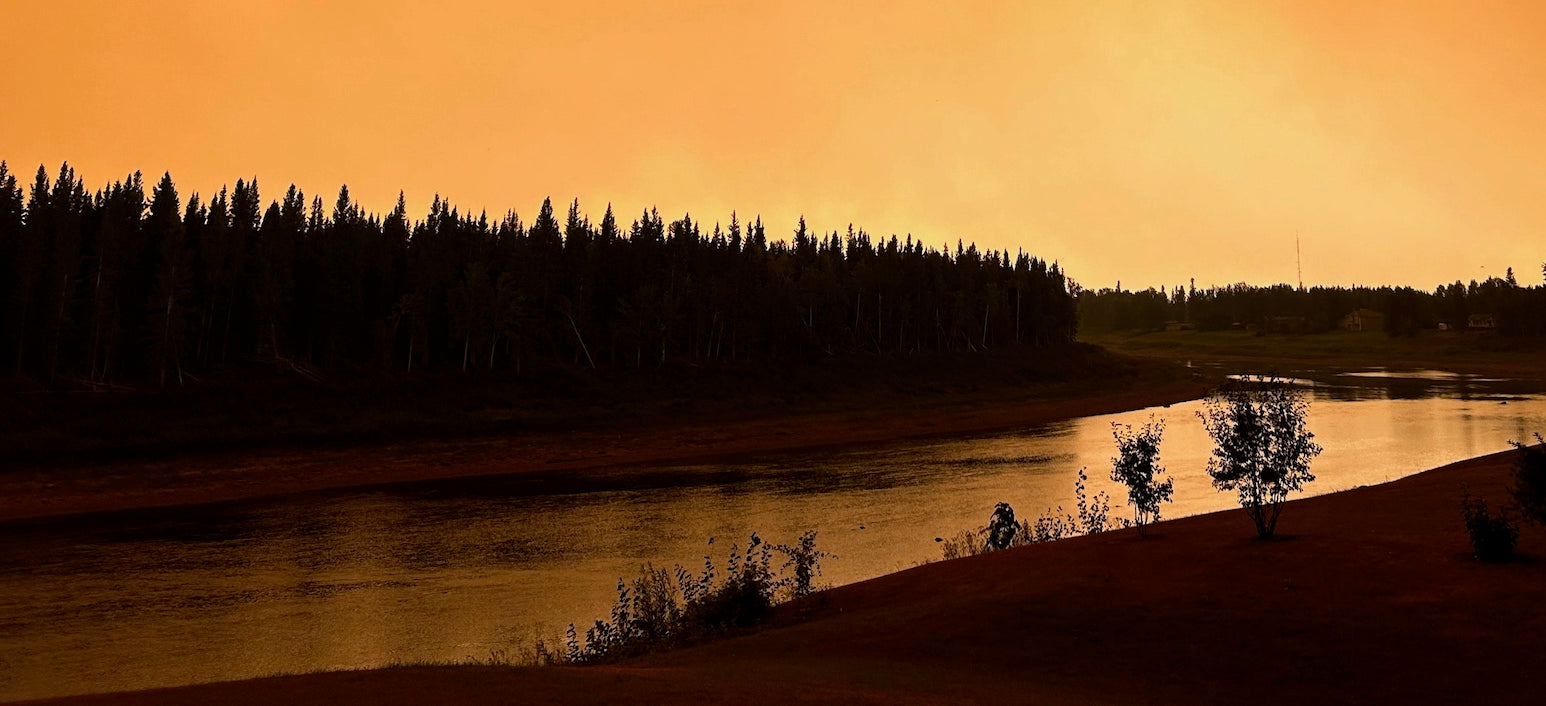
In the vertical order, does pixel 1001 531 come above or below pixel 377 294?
below

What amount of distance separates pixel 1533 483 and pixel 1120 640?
418 inches

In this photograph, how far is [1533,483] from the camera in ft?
65.5

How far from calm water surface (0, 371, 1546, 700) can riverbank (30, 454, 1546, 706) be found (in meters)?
5.05

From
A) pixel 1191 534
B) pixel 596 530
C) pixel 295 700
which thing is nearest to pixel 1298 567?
pixel 1191 534

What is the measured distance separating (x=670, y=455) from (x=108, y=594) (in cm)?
3514

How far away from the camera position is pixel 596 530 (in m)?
35.5

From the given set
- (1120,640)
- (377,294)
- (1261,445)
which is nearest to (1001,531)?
(1261,445)

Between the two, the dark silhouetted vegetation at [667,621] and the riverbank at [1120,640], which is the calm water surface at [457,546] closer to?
the dark silhouetted vegetation at [667,621]

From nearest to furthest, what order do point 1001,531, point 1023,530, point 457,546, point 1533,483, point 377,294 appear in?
point 1533,483 → point 1001,531 → point 1023,530 → point 457,546 → point 377,294

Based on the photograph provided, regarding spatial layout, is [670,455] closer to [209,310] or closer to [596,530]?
[596,530]

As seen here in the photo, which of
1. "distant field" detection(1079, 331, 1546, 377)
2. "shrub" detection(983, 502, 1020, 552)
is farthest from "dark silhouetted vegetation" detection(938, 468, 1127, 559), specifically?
"distant field" detection(1079, 331, 1546, 377)

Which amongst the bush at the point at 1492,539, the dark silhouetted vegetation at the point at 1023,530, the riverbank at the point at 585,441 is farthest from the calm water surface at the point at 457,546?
the bush at the point at 1492,539

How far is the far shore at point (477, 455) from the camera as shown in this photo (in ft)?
152

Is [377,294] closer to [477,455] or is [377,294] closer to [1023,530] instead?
[477,455]
